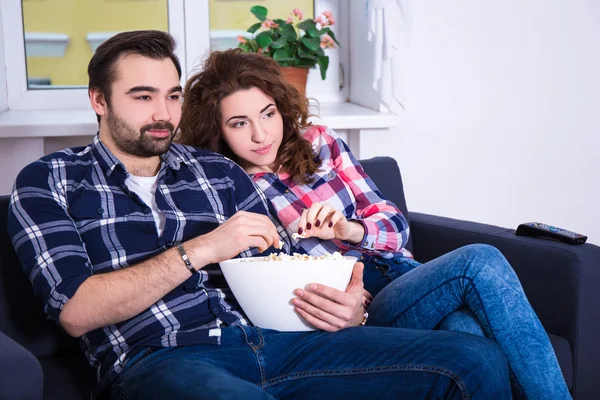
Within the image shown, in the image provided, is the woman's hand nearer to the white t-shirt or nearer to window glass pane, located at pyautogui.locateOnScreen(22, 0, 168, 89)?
the white t-shirt

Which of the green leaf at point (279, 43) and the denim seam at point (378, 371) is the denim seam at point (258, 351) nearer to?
the denim seam at point (378, 371)

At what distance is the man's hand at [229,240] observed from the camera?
4.93 ft

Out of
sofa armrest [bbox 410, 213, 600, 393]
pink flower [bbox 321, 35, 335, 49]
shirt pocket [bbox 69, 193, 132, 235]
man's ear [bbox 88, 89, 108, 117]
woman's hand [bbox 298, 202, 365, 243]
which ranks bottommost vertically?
sofa armrest [bbox 410, 213, 600, 393]

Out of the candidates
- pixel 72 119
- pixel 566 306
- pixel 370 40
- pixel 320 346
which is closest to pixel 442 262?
pixel 320 346

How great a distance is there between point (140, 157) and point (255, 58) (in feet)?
1.53

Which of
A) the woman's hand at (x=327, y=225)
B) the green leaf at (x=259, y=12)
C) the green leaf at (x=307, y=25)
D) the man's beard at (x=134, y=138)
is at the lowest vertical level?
the woman's hand at (x=327, y=225)

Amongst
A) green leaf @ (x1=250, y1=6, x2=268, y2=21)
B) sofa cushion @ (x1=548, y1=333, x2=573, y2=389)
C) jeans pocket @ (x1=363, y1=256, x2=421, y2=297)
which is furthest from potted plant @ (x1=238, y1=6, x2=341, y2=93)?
sofa cushion @ (x1=548, y1=333, x2=573, y2=389)

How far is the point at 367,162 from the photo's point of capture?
7.67ft

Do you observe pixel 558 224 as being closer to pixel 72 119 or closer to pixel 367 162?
pixel 367 162

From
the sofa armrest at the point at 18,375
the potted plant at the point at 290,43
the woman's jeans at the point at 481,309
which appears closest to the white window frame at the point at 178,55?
the potted plant at the point at 290,43

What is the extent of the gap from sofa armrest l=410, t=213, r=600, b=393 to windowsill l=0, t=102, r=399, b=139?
67 cm

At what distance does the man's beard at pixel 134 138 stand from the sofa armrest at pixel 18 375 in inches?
22.6

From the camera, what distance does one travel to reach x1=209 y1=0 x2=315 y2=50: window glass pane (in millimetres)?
2893

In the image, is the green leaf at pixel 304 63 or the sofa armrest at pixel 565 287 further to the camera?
the green leaf at pixel 304 63
